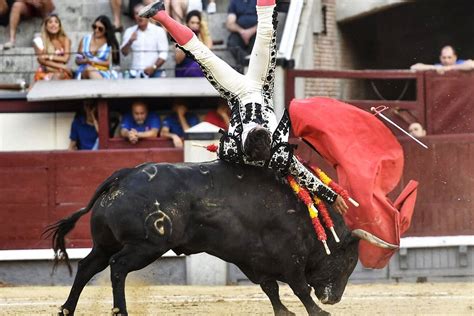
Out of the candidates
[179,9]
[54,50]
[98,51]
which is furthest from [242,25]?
[54,50]

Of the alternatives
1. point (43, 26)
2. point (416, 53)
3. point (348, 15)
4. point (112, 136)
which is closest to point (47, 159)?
point (112, 136)

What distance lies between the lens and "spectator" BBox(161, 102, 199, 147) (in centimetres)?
1054

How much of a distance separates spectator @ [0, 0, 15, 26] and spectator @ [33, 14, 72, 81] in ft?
2.69

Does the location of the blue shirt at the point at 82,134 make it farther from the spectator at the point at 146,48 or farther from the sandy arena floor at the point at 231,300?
the sandy arena floor at the point at 231,300

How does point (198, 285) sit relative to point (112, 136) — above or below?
below

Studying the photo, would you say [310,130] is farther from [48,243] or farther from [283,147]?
[48,243]

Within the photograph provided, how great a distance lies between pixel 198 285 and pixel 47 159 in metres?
1.65

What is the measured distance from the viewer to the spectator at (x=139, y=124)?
10469 millimetres

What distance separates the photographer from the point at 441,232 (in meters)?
10.1

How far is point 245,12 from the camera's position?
36.5 feet

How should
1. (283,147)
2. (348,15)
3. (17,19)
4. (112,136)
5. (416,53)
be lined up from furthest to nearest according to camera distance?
(416,53) < (348,15) < (17,19) < (112,136) < (283,147)

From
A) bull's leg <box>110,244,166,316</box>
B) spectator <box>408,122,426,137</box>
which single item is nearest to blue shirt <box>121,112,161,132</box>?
spectator <box>408,122,426,137</box>

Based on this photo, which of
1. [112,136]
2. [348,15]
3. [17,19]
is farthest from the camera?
[348,15]

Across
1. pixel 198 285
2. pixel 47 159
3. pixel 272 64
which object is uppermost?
pixel 272 64
